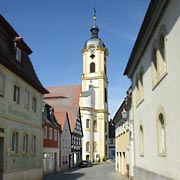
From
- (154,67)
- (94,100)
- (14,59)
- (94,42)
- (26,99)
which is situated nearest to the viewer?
(154,67)

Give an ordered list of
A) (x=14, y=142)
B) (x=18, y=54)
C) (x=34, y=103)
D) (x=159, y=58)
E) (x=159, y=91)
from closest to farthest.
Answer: (x=159, y=58) < (x=159, y=91) < (x=14, y=142) < (x=18, y=54) < (x=34, y=103)

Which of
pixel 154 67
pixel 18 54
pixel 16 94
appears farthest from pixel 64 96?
pixel 154 67

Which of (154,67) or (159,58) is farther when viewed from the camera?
(154,67)

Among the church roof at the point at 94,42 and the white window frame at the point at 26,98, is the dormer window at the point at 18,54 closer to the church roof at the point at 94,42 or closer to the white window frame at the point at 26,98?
the white window frame at the point at 26,98

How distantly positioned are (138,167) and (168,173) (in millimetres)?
7254

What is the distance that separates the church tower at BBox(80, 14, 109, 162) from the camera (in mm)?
74250

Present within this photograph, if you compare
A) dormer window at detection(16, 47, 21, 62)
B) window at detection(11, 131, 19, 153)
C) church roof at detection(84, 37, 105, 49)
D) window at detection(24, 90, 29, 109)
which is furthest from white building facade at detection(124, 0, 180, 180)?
→ church roof at detection(84, 37, 105, 49)

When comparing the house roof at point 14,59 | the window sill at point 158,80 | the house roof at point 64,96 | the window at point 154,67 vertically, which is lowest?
the window sill at point 158,80

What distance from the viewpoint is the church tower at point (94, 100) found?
74.2 m

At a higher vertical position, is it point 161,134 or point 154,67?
point 154,67

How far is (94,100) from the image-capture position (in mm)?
78500

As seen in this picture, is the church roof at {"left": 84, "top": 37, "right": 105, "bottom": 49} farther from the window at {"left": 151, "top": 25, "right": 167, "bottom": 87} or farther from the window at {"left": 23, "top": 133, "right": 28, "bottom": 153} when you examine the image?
the window at {"left": 151, "top": 25, "right": 167, "bottom": 87}

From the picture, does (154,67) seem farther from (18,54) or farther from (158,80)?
(18,54)

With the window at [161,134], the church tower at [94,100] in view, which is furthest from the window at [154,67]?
the church tower at [94,100]
